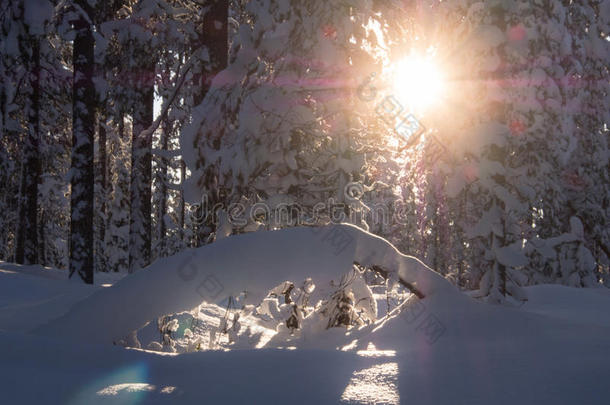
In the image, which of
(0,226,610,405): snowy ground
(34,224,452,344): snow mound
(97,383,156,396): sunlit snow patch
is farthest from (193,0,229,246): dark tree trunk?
(97,383,156,396): sunlit snow patch

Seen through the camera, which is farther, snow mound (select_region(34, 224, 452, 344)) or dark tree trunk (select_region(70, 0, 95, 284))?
dark tree trunk (select_region(70, 0, 95, 284))

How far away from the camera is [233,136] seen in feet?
25.2

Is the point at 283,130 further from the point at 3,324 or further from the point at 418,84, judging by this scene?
the point at 3,324

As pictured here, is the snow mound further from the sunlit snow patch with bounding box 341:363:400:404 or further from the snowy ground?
the sunlit snow patch with bounding box 341:363:400:404

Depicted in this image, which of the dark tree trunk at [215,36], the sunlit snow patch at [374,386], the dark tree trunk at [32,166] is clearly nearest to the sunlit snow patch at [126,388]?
the sunlit snow patch at [374,386]

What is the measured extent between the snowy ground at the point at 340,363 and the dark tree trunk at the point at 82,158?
16.2ft

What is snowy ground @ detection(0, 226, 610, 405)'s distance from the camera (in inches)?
127

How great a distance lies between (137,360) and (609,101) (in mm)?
15742

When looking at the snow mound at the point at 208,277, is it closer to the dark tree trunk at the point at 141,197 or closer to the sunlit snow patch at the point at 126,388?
the sunlit snow patch at the point at 126,388

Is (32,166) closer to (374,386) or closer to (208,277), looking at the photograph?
(208,277)

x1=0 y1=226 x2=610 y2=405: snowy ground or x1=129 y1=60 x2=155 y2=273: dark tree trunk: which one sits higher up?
x1=129 y1=60 x2=155 y2=273: dark tree trunk

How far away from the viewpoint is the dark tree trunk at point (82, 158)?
1027 centimetres

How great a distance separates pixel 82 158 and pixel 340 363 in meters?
8.33

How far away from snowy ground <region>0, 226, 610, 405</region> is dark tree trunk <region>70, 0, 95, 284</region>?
4929 millimetres
